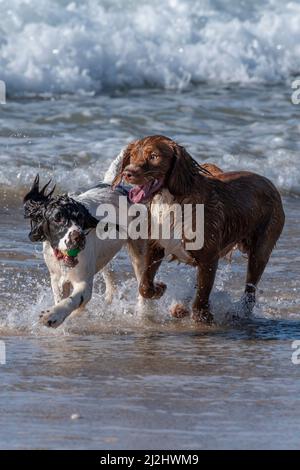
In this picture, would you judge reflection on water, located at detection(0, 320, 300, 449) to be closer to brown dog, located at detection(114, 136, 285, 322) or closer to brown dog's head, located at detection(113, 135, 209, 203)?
brown dog, located at detection(114, 136, 285, 322)

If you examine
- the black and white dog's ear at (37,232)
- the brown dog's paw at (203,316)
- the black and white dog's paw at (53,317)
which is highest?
the black and white dog's ear at (37,232)

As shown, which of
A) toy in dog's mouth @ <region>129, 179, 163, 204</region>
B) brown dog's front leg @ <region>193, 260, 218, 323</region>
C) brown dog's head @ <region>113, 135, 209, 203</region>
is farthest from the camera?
brown dog's front leg @ <region>193, 260, 218, 323</region>

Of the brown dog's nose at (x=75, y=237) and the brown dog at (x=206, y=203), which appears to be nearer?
the brown dog's nose at (x=75, y=237)

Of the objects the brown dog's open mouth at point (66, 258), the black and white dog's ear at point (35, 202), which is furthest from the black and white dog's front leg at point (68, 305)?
the black and white dog's ear at point (35, 202)

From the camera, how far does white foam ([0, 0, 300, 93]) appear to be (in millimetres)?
14852

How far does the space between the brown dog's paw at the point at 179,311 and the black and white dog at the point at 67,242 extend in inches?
22.0

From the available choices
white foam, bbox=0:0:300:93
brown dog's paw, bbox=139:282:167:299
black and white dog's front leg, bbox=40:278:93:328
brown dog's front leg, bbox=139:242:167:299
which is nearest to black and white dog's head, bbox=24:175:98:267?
black and white dog's front leg, bbox=40:278:93:328

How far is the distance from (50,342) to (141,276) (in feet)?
3.19

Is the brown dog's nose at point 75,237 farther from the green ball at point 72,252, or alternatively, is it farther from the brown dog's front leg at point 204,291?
the brown dog's front leg at point 204,291

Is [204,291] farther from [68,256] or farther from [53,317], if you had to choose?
Result: [53,317]

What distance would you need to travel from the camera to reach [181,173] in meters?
6.35

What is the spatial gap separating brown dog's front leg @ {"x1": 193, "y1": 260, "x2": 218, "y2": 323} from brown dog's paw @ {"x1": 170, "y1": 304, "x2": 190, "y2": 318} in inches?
3.1

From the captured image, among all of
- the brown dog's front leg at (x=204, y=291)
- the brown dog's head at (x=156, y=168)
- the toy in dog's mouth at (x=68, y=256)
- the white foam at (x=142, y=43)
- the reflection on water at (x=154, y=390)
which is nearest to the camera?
the reflection on water at (x=154, y=390)

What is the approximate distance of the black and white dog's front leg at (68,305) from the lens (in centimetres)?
601
